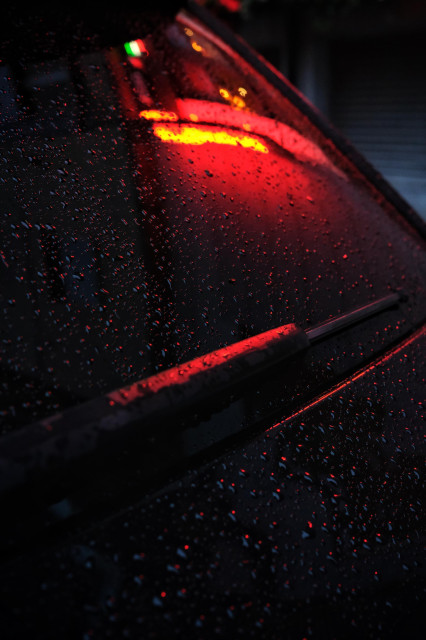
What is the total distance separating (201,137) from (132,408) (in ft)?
2.40

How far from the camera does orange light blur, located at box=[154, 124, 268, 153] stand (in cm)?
113

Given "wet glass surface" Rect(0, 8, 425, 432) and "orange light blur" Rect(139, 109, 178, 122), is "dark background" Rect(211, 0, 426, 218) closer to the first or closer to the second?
"wet glass surface" Rect(0, 8, 425, 432)

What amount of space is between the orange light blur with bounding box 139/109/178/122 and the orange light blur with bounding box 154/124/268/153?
0.07 ft

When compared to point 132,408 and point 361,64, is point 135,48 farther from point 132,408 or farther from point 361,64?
point 361,64

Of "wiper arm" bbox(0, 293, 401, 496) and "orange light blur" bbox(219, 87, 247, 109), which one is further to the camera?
"orange light blur" bbox(219, 87, 247, 109)

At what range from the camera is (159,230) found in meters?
0.98

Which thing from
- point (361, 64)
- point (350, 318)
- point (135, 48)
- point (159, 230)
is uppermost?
point (361, 64)

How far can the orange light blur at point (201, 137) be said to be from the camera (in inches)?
44.3

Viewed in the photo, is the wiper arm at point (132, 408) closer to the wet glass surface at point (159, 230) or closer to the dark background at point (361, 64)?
the wet glass surface at point (159, 230)

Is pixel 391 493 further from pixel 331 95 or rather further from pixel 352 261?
pixel 331 95

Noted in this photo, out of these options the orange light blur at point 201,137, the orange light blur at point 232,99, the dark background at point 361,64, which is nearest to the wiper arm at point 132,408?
the orange light blur at point 201,137

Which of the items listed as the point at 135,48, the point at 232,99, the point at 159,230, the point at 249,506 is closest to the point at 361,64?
the point at 232,99

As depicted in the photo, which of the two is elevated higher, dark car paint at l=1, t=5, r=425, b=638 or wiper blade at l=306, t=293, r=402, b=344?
wiper blade at l=306, t=293, r=402, b=344

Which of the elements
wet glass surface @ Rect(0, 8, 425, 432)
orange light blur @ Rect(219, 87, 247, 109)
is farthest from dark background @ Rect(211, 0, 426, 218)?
wet glass surface @ Rect(0, 8, 425, 432)
